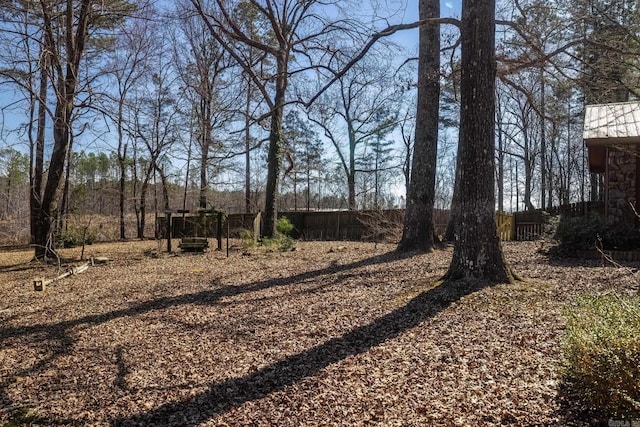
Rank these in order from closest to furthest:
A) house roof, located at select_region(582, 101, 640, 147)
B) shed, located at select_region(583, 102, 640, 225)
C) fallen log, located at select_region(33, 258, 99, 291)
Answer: fallen log, located at select_region(33, 258, 99, 291) → house roof, located at select_region(582, 101, 640, 147) → shed, located at select_region(583, 102, 640, 225)

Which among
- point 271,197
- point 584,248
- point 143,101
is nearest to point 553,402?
point 584,248

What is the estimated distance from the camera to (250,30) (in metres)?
14.8

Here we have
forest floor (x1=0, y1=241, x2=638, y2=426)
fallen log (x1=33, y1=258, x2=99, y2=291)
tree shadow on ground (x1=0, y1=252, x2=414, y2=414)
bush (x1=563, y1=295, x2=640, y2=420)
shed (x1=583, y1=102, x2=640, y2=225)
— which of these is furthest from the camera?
shed (x1=583, y1=102, x2=640, y2=225)

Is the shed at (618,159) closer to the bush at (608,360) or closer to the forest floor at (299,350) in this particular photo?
the forest floor at (299,350)

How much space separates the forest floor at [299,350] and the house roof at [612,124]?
2.89 meters

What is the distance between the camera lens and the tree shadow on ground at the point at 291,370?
271 cm

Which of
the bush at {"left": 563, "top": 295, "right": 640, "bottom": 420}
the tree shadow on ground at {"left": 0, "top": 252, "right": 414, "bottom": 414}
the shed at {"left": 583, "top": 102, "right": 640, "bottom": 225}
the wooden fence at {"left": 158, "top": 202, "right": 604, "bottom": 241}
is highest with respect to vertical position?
the shed at {"left": 583, "top": 102, "right": 640, "bottom": 225}

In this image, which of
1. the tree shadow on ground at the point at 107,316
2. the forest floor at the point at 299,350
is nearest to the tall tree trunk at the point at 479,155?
the forest floor at the point at 299,350

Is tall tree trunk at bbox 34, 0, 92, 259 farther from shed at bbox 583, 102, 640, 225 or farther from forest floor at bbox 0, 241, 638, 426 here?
shed at bbox 583, 102, 640, 225

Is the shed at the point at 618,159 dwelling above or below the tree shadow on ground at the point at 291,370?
above

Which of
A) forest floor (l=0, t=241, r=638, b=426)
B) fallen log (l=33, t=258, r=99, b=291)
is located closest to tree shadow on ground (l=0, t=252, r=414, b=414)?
forest floor (l=0, t=241, r=638, b=426)

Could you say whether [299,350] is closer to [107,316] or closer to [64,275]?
[107,316]

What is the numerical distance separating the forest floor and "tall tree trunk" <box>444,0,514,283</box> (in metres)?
0.34

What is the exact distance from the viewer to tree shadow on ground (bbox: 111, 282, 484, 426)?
2.71m
